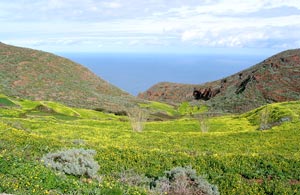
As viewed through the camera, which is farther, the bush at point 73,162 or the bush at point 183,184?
the bush at point 73,162

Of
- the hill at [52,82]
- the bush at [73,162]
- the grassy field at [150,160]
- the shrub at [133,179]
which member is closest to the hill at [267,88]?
the hill at [52,82]

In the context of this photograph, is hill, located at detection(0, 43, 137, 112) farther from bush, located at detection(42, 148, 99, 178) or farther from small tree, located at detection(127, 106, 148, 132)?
bush, located at detection(42, 148, 99, 178)

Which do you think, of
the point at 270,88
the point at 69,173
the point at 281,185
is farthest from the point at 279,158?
the point at 270,88

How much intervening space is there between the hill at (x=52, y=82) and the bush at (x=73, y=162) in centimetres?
5704

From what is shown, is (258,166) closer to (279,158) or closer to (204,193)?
(279,158)

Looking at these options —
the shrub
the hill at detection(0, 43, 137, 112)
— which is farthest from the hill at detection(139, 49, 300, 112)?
the shrub

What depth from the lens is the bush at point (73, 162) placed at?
1208 cm

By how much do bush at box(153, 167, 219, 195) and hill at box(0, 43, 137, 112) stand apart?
5791 centimetres

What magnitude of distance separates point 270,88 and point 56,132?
6680 cm

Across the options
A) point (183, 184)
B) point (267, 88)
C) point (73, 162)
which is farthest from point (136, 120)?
point (267, 88)

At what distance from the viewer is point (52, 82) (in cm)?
9112

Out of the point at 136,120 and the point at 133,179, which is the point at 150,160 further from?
the point at 136,120

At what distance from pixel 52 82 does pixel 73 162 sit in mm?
81452

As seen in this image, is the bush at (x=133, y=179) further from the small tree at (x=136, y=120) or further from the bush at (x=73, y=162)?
the small tree at (x=136, y=120)
